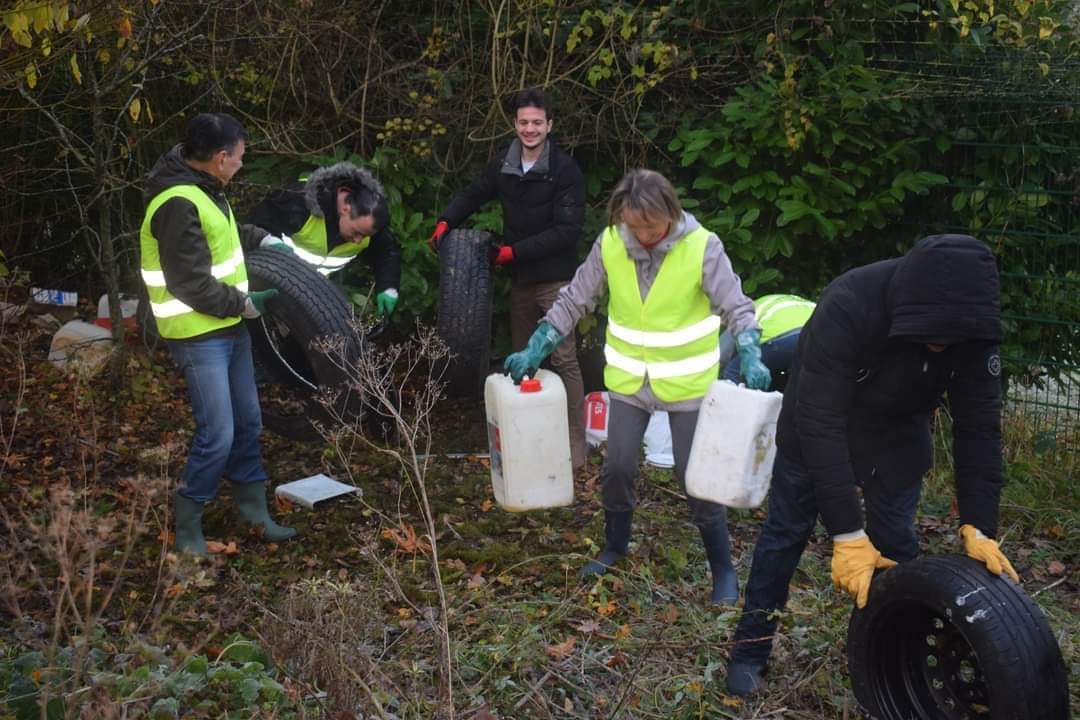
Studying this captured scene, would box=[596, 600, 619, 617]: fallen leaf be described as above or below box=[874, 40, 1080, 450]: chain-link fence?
below

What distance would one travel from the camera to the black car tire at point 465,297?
5902 millimetres

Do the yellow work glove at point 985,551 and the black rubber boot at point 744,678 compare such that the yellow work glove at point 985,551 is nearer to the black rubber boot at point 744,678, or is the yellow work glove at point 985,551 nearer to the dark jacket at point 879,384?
the dark jacket at point 879,384

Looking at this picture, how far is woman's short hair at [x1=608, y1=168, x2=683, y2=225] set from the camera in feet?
13.8

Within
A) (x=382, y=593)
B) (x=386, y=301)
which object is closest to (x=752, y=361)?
(x=382, y=593)

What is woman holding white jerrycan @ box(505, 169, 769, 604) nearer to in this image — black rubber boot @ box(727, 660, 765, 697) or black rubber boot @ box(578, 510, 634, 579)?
black rubber boot @ box(578, 510, 634, 579)

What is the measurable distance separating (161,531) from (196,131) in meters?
1.77

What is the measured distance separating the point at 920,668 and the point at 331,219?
3.62 m

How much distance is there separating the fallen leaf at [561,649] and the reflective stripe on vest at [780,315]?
1.89m

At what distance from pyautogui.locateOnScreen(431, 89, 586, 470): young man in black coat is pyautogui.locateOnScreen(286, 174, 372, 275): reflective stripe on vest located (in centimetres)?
46

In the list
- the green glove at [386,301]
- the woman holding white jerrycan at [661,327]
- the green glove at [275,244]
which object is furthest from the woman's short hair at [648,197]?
the green glove at [275,244]

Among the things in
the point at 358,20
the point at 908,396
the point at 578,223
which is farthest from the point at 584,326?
the point at 908,396

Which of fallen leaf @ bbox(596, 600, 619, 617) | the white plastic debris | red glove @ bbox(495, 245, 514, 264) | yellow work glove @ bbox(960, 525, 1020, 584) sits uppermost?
red glove @ bbox(495, 245, 514, 264)

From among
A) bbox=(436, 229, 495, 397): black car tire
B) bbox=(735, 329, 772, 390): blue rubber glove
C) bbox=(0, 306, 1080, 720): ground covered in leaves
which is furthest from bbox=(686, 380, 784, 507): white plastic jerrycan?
bbox=(436, 229, 495, 397): black car tire

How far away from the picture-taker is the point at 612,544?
4.75 m
